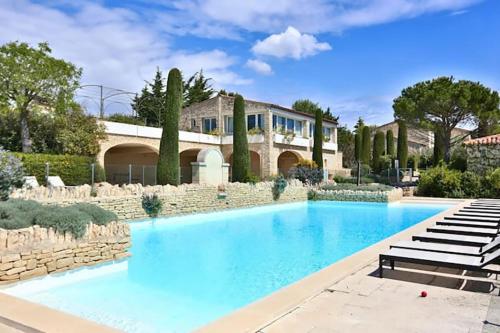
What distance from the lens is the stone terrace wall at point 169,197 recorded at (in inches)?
496

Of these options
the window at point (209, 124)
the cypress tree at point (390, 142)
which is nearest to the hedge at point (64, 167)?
the window at point (209, 124)

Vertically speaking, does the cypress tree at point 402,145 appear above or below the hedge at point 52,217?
above

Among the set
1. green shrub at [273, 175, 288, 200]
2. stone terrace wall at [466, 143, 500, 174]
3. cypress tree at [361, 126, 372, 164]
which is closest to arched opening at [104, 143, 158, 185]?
green shrub at [273, 175, 288, 200]

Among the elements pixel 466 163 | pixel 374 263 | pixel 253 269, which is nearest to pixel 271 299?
pixel 374 263

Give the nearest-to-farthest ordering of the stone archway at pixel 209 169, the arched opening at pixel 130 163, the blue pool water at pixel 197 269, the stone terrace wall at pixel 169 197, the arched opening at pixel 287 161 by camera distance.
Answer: the blue pool water at pixel 197 269 → the stone terrace wall at pixel 169 197 → the stone archway at pixel 209 169 → the arched opening at pixel 130 163 → the arched opening at pixel 287 161

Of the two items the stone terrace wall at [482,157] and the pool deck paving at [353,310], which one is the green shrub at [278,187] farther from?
the pool deck paving at [353,310]

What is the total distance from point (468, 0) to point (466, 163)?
15.5 m

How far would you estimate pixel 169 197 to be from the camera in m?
15.5

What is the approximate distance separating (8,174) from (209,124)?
68.4 ft

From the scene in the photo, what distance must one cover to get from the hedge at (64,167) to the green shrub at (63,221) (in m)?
10.3

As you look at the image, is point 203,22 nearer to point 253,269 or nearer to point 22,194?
point 22,194

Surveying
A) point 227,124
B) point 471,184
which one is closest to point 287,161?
point 227,124

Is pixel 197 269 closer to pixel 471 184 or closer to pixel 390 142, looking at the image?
pixel 471 184

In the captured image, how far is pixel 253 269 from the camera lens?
26.4 ft
